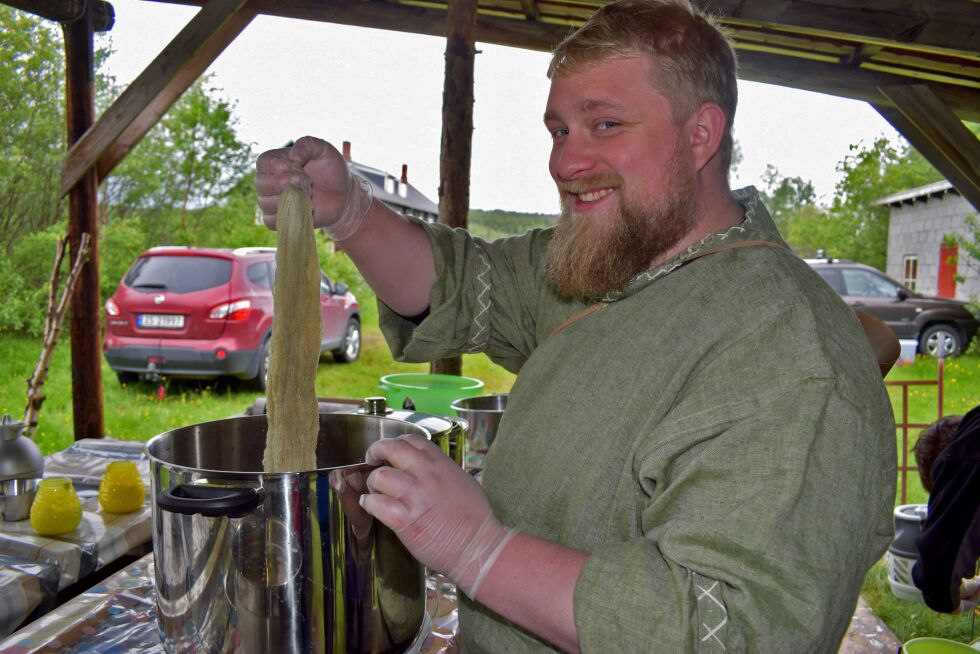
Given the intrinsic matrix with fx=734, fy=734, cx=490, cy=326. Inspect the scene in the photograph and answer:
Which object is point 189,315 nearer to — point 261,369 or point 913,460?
point 261,369

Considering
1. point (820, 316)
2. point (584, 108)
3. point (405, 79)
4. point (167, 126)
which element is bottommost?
point (820, 316)

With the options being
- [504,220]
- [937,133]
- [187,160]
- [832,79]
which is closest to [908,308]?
[937,133]

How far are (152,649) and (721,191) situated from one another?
1.31 meters

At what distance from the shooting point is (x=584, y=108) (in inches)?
47.7

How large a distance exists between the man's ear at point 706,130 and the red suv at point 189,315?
500cm

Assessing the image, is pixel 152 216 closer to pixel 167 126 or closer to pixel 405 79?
pixel 167 126

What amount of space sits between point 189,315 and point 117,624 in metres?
4.87

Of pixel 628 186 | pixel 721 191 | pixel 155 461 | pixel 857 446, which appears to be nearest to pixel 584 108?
pixel 628 186

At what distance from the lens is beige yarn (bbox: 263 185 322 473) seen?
4.27 feet

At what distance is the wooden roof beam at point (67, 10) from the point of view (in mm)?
3646

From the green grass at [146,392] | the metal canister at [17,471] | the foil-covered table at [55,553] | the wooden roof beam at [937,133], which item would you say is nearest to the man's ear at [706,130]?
the foil-covered table at [55,553]

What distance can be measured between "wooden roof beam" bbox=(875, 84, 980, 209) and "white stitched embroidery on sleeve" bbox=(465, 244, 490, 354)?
3303mm

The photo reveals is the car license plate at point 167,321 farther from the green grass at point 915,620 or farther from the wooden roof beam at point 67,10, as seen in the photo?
the green grass at point 915,620

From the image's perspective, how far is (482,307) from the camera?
62.7 inches
